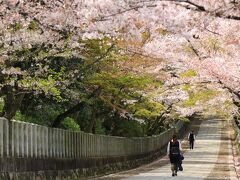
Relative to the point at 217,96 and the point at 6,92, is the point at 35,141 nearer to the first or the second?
the point at 6,92

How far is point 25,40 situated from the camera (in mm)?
13891

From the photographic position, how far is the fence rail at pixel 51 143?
53.2ft

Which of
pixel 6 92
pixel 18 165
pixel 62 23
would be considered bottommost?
pixel 18 165

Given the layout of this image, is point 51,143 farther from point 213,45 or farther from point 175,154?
point 213,45

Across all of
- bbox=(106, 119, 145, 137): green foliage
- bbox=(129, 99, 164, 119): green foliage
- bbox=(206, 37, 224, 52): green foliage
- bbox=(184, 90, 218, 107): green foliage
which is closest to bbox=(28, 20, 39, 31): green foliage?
bbox=(206, 37, 224, 52): green foliage

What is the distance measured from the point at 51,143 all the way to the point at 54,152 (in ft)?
1.73

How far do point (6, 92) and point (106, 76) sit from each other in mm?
6217

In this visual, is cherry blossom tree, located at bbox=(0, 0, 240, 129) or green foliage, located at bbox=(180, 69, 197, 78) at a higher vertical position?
green foliage, located at bbox=(180, 69, 197, 78)

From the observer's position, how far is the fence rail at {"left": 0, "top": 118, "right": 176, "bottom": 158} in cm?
1620

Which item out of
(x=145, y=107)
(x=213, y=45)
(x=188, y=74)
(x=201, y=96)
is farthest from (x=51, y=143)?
(x=201, y=96)

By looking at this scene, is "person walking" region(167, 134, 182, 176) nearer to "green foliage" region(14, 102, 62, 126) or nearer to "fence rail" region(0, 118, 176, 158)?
"fence rail" region(0, 118, 176, 158)

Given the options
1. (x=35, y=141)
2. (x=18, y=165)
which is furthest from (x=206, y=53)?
(x=18, y=165)

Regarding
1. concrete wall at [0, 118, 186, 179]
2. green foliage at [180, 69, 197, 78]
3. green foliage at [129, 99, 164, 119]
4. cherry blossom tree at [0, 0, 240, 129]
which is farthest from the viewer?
green foliage at [129, 99, 164, 119]

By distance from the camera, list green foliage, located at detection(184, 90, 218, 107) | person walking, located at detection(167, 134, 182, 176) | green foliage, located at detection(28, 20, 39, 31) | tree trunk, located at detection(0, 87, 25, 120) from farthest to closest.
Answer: green foliage, located at detection(184, 90, 218, 107), person walking, located at detection(167, 134, 182, 176), tree trunk, located at detection(0, 87, 25, 120), green foliage, located at detection(28, 20, 39, 31)
